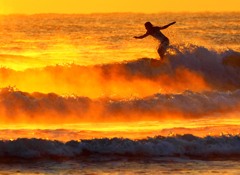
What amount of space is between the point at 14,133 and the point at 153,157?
3.66 meters

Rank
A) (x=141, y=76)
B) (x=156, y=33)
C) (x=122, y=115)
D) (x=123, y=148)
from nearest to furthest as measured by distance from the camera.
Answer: (x=123, y=148)
(x=122, y=115)
(x=156, y=33)
(x=141, y=76)

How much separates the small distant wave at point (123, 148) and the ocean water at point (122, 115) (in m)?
0.02

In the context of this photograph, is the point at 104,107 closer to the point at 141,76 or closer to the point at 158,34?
the point at 158,34

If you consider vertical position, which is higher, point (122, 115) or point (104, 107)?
point (104, 107)

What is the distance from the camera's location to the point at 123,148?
16.2 m

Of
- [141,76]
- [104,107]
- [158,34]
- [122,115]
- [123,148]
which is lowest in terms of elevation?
[123,148]

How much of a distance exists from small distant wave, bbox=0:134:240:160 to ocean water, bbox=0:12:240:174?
0.02 metres

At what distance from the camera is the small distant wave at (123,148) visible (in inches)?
626

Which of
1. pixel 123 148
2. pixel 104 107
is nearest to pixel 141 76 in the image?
pixel 104 107

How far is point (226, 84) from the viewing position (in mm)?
29438

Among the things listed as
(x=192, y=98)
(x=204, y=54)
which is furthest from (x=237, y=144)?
(x=204, y=54)

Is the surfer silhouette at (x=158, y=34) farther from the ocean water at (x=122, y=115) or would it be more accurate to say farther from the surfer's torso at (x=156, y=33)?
the ocean water at (x=122, y=115)

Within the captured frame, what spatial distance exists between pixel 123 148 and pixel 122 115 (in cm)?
566

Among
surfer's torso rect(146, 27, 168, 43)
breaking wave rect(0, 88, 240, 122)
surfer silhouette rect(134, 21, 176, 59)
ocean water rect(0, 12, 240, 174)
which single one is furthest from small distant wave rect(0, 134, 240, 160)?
surfer's torso rect(146, 27, 168, 43)
